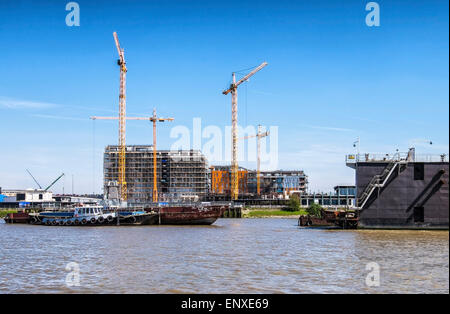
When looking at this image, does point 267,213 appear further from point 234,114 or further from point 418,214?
point 418,214

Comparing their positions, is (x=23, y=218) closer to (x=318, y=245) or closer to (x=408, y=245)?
(x=318, y=245)

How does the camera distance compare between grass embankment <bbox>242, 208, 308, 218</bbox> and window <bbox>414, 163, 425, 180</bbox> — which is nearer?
window <bbox>414, 163, 425, 180</bbox>

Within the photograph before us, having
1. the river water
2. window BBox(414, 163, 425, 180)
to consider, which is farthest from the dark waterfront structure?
the river water

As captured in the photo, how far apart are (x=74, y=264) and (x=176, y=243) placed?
15481mm

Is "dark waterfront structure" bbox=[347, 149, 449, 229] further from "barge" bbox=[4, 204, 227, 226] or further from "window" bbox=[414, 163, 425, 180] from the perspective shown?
"barge" bbox=[4, 204, 227, 226]

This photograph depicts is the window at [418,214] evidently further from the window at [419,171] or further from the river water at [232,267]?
the river water at [232,267]

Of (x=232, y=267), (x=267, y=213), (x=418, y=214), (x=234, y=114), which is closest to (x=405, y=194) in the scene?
(x=418, y=214)

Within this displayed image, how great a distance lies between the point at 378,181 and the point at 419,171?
15.6ft

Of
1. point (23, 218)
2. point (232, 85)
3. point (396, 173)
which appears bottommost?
point (23, 218)

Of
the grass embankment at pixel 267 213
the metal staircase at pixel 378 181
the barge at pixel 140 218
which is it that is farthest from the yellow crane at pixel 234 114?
the metal staircase at pixel 378 181

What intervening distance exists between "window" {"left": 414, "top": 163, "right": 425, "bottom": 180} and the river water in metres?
12.2

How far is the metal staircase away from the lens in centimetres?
5638
